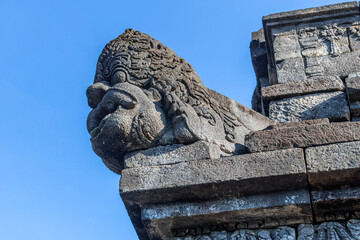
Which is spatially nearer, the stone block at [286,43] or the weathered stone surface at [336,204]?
the weathered stone surface at [336,204]

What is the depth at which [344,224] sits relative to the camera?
4953 millimetres

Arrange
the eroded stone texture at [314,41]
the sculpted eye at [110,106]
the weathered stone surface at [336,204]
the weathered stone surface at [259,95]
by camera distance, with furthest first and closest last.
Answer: the weathered stone surface at [259,95], the eroded stone texture at [314,41], the sculpted eye at [110,106], the weathered stone surface at [336,204]

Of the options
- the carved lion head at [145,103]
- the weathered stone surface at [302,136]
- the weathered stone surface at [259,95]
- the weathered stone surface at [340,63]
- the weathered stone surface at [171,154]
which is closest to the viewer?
the weathered stone surface at [302,136]

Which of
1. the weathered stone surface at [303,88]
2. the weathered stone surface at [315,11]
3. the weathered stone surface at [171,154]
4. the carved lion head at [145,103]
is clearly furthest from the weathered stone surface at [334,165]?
the weathered stone surface at [315,11]

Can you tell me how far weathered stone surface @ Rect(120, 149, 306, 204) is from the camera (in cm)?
497

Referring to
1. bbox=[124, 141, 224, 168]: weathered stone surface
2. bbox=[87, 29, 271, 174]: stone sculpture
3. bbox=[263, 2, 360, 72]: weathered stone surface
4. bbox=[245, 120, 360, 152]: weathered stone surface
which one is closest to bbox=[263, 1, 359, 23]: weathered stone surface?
bbox=[263, 2, 360, 72]: weathered stone surface

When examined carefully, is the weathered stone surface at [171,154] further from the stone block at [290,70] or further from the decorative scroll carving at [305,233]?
the stone block at [290,70]

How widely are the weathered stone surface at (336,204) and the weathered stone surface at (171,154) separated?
34.1 inches

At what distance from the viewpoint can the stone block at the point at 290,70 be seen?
22.6ft

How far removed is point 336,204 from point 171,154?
51.2 inches

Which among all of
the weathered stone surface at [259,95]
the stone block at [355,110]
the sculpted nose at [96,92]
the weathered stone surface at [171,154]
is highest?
the weathered stone surface at [259,95]

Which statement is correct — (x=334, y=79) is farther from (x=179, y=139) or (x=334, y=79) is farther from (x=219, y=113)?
(x=179, y=139)

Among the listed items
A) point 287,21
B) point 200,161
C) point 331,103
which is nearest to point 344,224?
point 200,161

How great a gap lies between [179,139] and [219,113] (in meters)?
0.64
